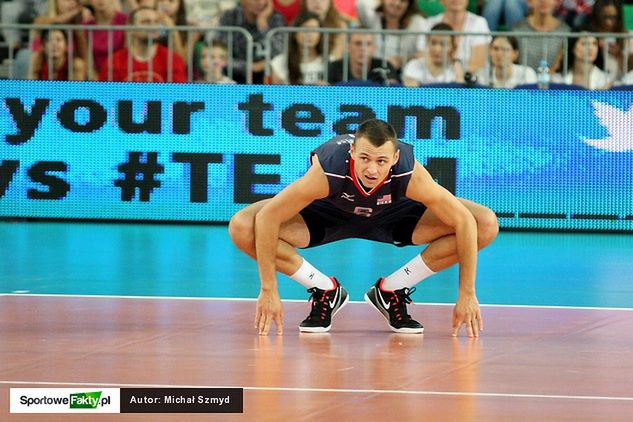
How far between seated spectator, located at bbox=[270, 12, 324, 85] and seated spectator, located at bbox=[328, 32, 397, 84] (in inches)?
7.2

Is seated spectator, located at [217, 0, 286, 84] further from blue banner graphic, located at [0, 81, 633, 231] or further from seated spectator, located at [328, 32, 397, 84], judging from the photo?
seated spectator, located at [328, 32, 397, 84]

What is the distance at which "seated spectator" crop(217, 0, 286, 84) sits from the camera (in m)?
15.8

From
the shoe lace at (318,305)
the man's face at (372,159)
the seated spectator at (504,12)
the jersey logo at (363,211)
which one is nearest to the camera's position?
the man's face at (372,159)

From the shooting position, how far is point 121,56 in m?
16.0

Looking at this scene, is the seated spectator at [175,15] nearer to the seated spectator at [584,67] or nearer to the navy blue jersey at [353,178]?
the seated spectator at [584,67]

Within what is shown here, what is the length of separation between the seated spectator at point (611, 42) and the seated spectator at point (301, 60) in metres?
3.11

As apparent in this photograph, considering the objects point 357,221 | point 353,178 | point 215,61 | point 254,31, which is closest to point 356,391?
point 353,178

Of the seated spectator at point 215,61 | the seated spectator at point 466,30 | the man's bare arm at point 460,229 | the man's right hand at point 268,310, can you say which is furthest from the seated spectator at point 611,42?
the man's right hand at point 268,310

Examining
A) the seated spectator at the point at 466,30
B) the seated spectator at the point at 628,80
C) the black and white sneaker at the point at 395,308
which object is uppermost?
the seated spectator at the point at 466,30

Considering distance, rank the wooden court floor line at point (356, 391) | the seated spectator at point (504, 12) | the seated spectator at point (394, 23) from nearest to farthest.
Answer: the wooden court floor line at point (356, 391) < the seated spectator at point (394, 23) < the seated spectator at point (504, 12)

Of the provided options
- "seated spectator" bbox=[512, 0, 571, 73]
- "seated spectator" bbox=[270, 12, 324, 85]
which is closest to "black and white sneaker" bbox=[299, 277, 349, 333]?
"seated spectator" bbox=[512, 0, 571, 73]

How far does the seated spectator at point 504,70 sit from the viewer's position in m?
15.4

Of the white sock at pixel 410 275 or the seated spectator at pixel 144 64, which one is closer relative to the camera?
the white sock at pixel 410 275

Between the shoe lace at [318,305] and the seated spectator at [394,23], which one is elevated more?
the seated spectator at [394,23]
